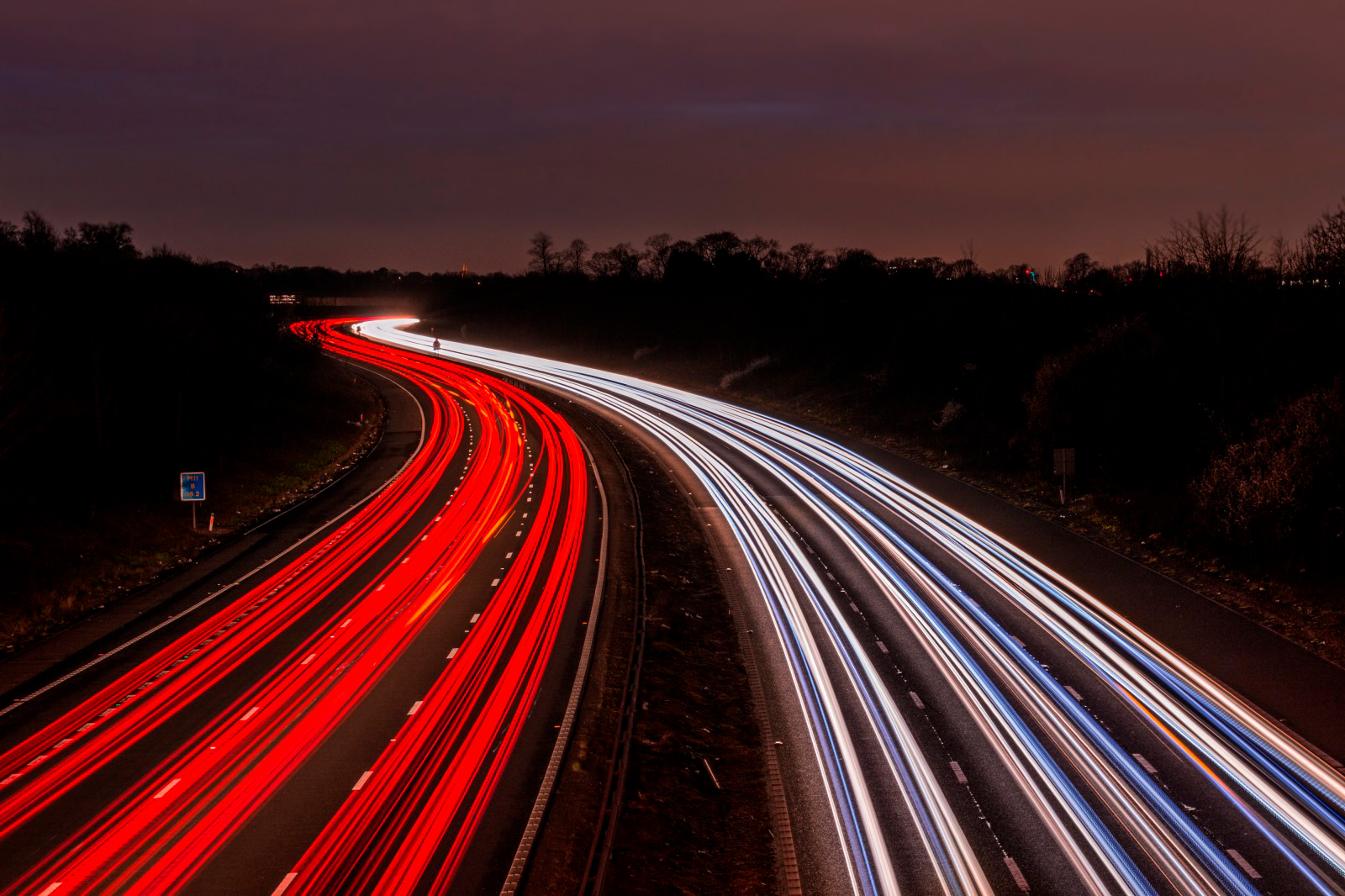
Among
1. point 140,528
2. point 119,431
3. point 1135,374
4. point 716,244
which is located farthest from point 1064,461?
point 716,244

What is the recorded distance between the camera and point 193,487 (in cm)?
2962

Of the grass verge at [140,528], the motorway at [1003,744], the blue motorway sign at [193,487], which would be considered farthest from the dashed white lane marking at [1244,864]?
the blue motorway sign at [193,487]

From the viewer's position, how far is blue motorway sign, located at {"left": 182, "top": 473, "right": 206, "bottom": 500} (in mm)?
29484

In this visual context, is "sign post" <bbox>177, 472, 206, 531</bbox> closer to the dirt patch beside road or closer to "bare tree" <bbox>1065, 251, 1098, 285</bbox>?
the dirt patch beside road

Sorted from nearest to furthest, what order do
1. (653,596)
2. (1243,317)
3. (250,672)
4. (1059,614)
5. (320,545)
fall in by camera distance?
(250,672) < (1059,614) < (653,596) < (320,545) < (1243,317)

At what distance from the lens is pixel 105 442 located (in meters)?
31.4

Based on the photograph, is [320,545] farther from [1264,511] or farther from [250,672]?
[1264,511]

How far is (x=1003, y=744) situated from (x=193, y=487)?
977 inches

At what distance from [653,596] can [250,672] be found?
9.45 metres

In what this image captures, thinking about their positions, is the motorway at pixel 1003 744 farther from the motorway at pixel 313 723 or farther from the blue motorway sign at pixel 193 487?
the blue motorway sign at pixel 193 487

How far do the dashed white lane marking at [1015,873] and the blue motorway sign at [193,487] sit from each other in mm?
25665

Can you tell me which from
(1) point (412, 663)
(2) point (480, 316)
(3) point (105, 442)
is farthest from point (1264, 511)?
(2) point (480, 316)

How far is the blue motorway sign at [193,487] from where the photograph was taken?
29.5 meters

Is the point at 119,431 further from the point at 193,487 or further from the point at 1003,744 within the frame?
the point at 1003,744
